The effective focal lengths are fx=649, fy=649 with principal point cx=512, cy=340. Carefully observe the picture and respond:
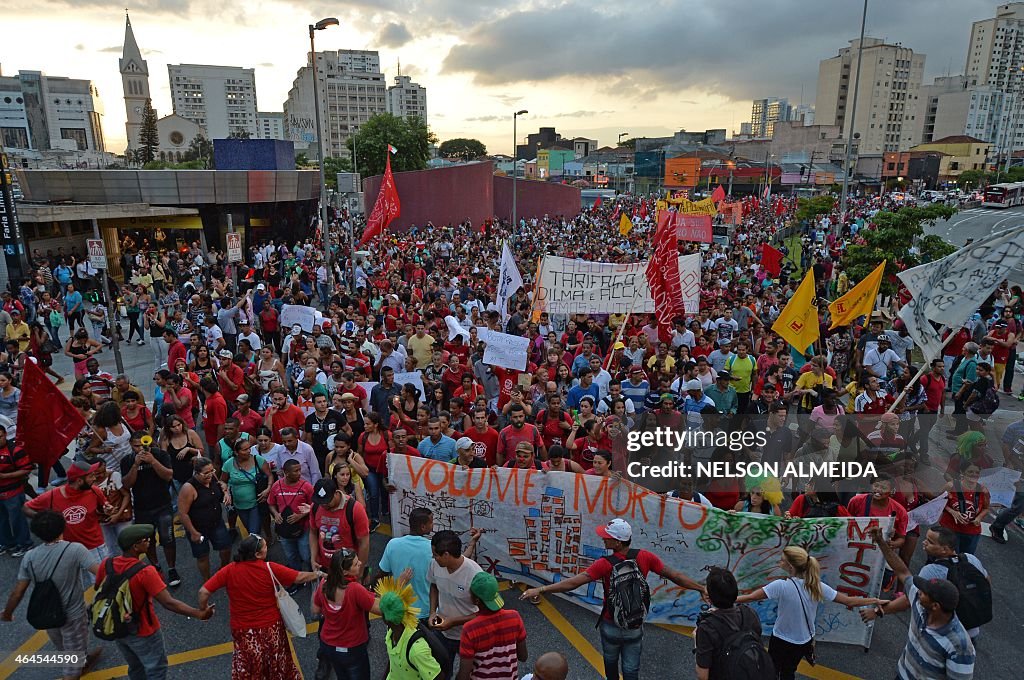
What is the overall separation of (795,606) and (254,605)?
347cm

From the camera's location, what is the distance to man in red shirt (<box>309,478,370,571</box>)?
5027mm

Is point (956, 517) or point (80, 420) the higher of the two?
point (80, 420)

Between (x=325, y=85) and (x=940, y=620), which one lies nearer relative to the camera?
(x=940, y=620)

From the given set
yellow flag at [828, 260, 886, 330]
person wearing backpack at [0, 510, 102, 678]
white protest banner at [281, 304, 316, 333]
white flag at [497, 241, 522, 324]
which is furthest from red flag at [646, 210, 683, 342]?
person wearing backpack at [0, 510, 102, 678]

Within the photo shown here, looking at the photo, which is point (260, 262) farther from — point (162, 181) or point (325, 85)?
point (325, 85)

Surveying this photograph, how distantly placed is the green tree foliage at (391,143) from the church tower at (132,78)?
430 feet

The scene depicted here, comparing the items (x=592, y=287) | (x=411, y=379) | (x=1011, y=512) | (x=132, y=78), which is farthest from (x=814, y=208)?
(x=132, y=78)

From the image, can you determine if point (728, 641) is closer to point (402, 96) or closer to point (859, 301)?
point (859, 301)

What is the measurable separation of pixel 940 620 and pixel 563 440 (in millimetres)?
4079

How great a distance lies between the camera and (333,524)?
509 cm

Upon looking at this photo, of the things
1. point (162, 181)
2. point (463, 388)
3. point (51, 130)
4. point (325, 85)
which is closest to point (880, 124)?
point (325, 85)

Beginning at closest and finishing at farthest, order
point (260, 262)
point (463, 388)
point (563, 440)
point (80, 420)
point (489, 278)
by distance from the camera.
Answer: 1. point (80, 420)
2. point (563, 440)
3. point (463, 388)
4. point (489, 278)
5. point (260, 262)

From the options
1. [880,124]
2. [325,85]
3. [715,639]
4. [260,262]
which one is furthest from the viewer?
[325,85]

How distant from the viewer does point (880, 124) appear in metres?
141
